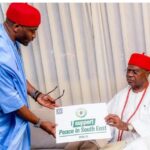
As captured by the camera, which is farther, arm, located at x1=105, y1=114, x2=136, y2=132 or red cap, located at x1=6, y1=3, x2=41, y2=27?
arm, located at x1=105, y1=114, x2=136, y2=132

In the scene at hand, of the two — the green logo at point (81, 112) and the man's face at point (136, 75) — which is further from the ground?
the man's face at point (136, 75)

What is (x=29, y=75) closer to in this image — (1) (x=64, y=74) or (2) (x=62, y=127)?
(1) (x=64, y=74)

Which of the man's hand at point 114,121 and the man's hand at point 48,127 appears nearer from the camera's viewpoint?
the man's hand at point 48,127

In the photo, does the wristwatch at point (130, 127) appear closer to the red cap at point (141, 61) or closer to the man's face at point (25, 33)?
the red cap at point (141, 61)

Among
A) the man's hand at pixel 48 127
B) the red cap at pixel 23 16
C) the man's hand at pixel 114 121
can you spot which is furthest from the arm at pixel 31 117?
the red cap at pixel 23 16

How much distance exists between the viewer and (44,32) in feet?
10.9

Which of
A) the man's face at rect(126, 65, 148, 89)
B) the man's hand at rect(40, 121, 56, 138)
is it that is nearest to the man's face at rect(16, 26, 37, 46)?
the man's hand at rect(40, 121, 56, 138)

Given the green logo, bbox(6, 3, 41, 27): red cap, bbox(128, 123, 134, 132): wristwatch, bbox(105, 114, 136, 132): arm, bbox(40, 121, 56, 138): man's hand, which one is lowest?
bbox(128, 123, 134, 132): wristwatch

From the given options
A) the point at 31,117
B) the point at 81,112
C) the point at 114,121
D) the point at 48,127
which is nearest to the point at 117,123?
the point at 114,121

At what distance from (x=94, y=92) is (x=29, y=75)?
28.9 inches

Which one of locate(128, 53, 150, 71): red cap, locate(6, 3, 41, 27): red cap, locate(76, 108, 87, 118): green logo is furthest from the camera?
locate(128, 53, 150, 71): red cap

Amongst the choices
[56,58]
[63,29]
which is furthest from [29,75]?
[63,29]

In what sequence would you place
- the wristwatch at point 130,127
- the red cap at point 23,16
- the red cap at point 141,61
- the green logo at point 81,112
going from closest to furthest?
the red cap at point 23,16, the green logo at point 81,112, the wristwatch at point 130,127, the red cap at point 141,61

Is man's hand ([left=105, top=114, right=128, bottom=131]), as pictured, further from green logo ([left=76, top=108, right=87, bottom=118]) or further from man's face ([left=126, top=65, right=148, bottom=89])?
man's face ([left=126, top=65, right=148, bottom=89])
